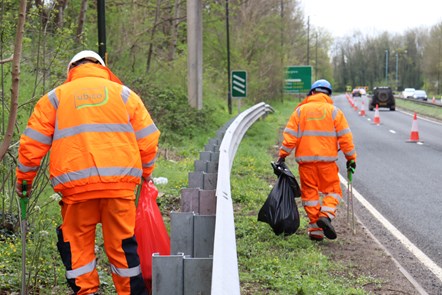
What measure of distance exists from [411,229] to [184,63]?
645 inches

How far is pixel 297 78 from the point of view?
42.7 metres

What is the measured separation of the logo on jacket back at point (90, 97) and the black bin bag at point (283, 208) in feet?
10.1

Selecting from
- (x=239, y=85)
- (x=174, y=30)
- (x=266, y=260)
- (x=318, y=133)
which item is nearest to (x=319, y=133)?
(x=318, y=133)

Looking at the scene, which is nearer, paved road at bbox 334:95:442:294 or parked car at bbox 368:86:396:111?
paved road at bbox 334:95:442:294

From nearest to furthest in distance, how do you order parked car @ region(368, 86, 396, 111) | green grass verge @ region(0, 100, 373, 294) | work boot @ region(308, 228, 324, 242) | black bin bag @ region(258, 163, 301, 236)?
green grass verge @ region(0, 100, 373, 294)
black bin bag @ region(258, 163, 301, 236)
work boot @ region(308, 228, 324, 242)
parked car @ region(368, 86, 396, 111)

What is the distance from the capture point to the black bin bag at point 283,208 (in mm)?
7096

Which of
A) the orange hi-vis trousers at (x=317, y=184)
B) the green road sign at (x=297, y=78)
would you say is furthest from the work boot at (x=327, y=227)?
the green road sign at (x=297, y=78)

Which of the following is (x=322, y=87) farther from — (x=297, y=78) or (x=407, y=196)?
(x=297, y=78)

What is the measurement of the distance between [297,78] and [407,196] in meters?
32.4

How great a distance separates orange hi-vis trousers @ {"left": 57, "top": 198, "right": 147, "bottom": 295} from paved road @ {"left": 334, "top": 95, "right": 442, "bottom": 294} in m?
2.67

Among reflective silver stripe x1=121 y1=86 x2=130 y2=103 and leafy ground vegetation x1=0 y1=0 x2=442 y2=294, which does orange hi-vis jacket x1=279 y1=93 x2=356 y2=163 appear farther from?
reflective silver stripe x1=121 y1=86 x2=130 y2=103

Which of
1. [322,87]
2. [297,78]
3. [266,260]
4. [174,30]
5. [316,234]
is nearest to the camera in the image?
[266,260]

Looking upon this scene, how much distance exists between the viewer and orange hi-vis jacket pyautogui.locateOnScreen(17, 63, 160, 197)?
435 centimetres

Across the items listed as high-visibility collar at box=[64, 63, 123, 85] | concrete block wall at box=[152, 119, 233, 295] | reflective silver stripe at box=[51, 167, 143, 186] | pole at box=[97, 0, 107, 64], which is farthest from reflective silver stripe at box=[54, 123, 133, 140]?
pole at box=[97, 0, 107, 64]
